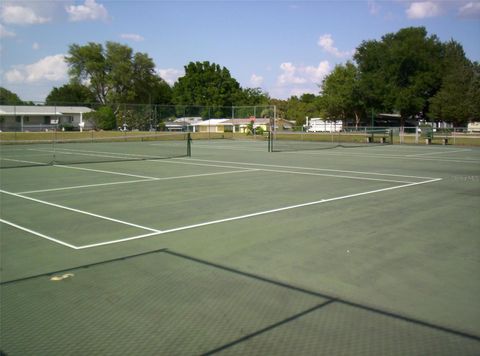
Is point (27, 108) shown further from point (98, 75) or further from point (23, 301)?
point (98, 75)

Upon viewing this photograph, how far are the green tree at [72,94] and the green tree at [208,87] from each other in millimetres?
20827

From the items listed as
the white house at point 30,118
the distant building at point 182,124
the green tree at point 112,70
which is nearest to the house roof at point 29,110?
the white house at point 30,118

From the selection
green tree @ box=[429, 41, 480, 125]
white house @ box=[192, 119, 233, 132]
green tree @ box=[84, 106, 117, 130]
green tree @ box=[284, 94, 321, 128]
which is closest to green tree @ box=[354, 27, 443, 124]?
green tree @ box=[429, 41, 480, 125]

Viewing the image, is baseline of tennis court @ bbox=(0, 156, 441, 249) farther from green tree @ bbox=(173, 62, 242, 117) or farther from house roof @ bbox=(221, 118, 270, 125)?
green tree @ bbox=(173, 62, 242, 117)

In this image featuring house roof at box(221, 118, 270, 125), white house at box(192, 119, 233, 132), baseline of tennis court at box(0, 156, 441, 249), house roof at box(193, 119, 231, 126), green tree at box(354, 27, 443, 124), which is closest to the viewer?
baseline of tennis court at box(0, 156, 441, 249)

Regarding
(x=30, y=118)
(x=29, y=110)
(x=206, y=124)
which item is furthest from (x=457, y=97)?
(x=29, y=110)

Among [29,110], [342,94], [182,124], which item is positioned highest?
[342,94]

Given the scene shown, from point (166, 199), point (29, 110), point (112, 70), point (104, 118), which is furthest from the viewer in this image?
point (112, 70)

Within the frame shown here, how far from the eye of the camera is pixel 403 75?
72562 mm

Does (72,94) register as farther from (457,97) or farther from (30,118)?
(457,97)

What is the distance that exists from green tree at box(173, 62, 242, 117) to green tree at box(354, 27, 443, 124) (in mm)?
29635

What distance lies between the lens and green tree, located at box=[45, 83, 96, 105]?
82.8 m

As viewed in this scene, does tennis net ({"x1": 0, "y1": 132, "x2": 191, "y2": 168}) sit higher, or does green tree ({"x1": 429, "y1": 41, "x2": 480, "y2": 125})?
green tree ({"x1": 429, "y1": 41, "x2": 480, "y2": 125})

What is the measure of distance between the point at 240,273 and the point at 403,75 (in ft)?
240
